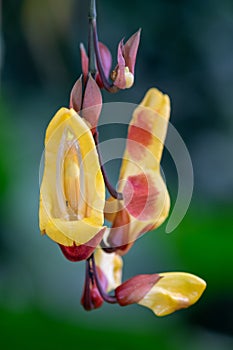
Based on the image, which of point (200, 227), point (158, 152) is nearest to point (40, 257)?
point (200, 227)

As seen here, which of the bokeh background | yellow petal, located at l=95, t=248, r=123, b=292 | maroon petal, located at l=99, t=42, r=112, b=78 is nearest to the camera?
maroon petal, located at l=99, t=42, r=112, b=78

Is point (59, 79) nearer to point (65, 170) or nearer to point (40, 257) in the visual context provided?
point (40, 257)

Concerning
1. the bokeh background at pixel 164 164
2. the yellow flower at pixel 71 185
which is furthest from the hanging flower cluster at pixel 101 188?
the bokeh background at pixel 164 164

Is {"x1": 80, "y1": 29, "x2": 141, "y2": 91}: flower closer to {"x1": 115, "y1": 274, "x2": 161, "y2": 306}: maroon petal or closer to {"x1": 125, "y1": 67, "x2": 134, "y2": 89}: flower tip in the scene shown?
{"x1": 125, "y1": 67, "x2": 134, "y2": 89}: flower tip

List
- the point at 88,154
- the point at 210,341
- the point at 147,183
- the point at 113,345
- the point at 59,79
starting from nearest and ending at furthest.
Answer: the point at 88,154
the point at 147,183
the point at 113,345
the point at 210,341
the point at 59,79

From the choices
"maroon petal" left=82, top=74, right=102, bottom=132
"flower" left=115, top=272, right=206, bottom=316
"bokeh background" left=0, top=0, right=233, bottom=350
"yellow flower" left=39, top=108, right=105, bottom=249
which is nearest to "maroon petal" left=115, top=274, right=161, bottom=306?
"flower" left=115, top=272, right=206, bottom=316

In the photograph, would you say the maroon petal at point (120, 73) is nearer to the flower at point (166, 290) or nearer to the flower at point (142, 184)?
the flower at point (142, 184)

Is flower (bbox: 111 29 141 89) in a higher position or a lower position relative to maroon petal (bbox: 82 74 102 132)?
higher
